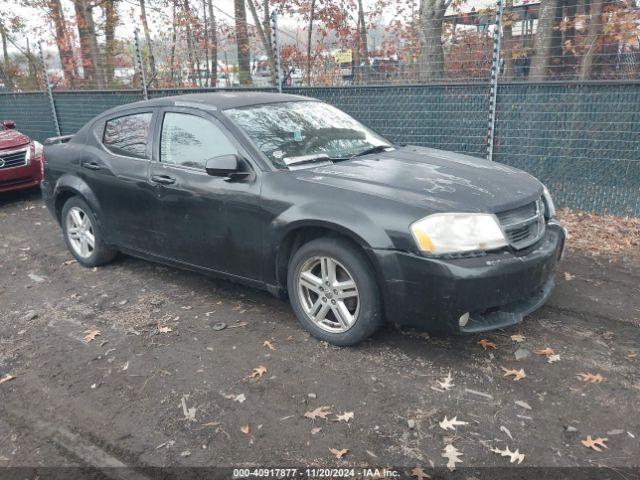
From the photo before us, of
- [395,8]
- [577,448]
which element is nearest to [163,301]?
[577,448]

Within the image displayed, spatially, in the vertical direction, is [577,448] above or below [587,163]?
below

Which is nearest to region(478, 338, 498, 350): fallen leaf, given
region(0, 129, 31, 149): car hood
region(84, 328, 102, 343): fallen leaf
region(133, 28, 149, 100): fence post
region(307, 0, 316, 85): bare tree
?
region(84, 328, 102, 343): fallen leaf

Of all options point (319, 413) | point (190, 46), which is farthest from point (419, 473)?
point (190, 46)

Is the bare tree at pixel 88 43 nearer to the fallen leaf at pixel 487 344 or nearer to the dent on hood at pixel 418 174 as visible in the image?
the dent on hood at pixel 418 174

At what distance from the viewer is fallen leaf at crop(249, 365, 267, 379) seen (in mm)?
3520

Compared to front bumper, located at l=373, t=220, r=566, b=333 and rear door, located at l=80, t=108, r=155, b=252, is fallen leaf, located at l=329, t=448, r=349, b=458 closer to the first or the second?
front bumper, located at l=373, t=220, r=566, b=333

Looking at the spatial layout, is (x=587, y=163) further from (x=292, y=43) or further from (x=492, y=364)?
(x=292, y=43)

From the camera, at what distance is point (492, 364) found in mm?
3520

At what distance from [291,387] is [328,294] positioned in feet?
2.25

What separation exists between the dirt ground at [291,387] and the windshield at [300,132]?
1.29m

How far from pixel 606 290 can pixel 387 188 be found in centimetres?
236

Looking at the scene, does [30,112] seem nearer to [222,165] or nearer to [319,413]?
[222,165]

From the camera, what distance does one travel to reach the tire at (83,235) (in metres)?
5.48

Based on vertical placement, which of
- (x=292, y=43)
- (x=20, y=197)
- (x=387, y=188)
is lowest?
(x=20, y=197)
